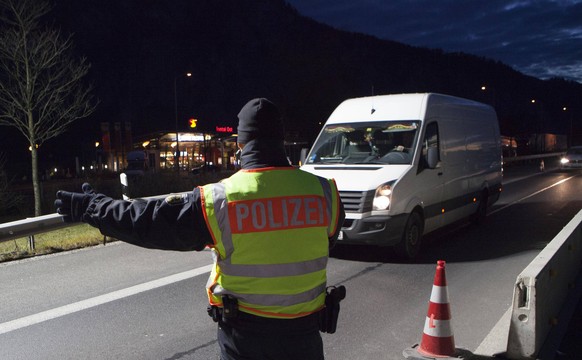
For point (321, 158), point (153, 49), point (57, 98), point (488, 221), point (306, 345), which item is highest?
point (153, 49)

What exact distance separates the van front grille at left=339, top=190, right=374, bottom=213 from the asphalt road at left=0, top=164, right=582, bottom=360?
0.84 metres

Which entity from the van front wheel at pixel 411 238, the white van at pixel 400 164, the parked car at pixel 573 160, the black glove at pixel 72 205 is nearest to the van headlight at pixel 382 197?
the white van at pixel 400 164

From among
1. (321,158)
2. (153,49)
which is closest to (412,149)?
(321,158)

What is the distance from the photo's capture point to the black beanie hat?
7.57ft

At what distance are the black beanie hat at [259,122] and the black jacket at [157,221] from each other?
0.14 m

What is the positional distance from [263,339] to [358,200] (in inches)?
209

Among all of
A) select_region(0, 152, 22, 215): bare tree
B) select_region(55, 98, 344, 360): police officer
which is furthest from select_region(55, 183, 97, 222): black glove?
select_region(0, 152, 22, 215): bare tree

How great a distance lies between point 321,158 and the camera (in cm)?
883

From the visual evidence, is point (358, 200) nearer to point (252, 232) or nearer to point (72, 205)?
point (252, 232)

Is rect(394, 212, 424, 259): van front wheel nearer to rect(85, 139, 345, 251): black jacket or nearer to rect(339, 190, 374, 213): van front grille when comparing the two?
rect(339, 190, 374, 213): van front grille

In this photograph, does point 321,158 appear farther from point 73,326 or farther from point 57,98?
point 57,98

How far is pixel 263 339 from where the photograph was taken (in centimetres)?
221

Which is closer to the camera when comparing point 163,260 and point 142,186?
point 163,260

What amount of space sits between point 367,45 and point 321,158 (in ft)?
655
